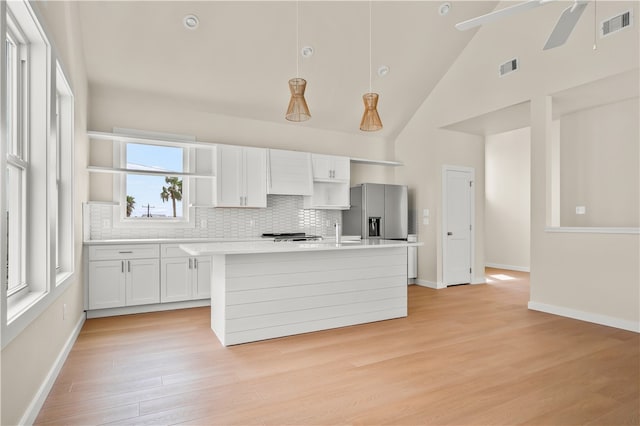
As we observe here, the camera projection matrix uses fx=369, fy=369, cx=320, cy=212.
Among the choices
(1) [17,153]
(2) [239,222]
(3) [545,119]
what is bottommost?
(2) [239,222]

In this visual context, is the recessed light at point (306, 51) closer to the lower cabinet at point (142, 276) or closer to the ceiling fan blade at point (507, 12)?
the ceiling fan blade at point (507, 12)

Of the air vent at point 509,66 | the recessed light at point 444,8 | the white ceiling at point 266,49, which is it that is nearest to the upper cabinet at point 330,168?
the white ceiling at point 266,49

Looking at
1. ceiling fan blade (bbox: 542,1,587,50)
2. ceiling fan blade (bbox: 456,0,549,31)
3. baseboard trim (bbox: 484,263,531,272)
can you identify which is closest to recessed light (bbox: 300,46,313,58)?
ceiling fan blade (bbox: 456,0,549,31)

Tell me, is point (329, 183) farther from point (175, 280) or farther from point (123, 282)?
point (123, 282)

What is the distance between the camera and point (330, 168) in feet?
19.7

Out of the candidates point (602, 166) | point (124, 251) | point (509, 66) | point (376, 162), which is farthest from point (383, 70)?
point (124, 251)

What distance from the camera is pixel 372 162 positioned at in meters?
6.48

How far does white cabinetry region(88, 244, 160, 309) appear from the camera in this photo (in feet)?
13.9

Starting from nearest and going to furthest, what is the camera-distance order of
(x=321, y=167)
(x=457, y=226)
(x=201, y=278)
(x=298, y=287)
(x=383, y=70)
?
(x=298, y=287)
(x=201, y=278)
(x=383, y=70)
(x=321, y=167)
(x=457, y=226)

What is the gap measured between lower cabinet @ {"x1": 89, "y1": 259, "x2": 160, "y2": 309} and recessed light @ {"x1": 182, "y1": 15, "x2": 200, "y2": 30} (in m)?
2.77

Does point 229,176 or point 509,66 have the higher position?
point 509,66

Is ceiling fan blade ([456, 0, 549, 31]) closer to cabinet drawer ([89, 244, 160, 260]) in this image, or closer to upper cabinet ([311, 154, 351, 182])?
upper cabinet ([311, 154, 351, 182])

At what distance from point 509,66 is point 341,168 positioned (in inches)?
109

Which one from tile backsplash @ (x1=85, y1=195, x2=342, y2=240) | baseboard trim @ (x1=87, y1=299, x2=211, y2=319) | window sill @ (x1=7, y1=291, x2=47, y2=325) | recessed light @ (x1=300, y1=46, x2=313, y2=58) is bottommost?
baseboard trim @ (x1=87, y1=299, x2=211, y2=319)
